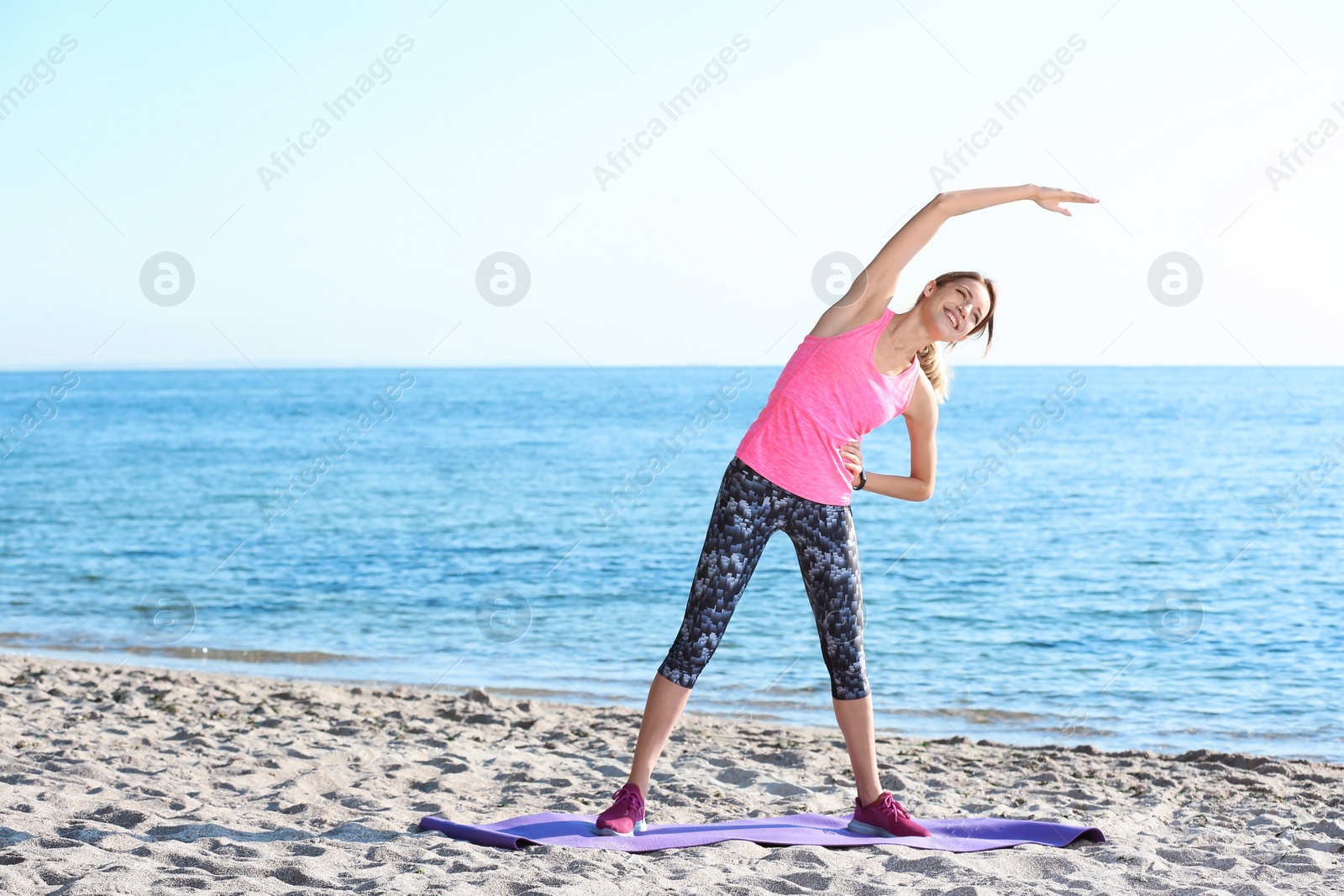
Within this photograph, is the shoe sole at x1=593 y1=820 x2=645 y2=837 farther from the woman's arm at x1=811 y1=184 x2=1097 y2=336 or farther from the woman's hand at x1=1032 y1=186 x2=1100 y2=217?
the woman's hand at x1=1032 y1=186 x2=1100 y2=217

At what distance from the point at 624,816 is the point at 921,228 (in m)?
2.20

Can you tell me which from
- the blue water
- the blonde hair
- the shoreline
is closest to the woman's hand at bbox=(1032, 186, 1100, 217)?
the blonde hair

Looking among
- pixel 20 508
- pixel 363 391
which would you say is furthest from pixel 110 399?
pixel 20 508

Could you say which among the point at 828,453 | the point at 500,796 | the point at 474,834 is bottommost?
the point at 500,796

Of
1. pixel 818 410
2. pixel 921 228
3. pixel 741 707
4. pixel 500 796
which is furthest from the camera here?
pixel 741 707

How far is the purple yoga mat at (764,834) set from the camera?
3.58m

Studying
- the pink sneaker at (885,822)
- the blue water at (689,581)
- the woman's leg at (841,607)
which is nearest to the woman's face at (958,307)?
the woman's leg at (841,607)

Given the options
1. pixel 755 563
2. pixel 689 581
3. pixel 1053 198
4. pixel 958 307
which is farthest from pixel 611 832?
pixel 689 581

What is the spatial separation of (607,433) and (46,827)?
37.9m

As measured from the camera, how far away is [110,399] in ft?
227

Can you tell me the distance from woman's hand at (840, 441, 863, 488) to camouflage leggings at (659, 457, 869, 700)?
5.6 inches

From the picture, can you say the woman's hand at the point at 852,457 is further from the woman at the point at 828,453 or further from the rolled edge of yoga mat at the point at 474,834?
the rolled edge of yoga mat at the point at 474,834

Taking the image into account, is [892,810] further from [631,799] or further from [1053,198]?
[1053,198]

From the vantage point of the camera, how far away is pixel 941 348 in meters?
3.79
